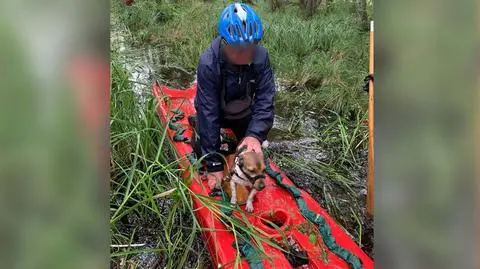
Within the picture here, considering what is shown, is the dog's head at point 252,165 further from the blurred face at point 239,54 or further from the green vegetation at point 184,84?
the blurred face at point 239,54

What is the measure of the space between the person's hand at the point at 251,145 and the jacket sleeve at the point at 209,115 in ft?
0.83

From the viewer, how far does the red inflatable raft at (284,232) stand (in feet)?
9.61

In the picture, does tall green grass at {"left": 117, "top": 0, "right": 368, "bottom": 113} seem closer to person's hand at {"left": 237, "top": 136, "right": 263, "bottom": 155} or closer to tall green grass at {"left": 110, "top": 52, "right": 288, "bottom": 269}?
person's hand at {"left": 237, "top": 136, "right": 263, "bottom": 155}

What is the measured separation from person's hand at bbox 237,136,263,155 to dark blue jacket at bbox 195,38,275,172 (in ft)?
0.24

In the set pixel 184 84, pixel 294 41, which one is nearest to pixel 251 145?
pixel 184 84

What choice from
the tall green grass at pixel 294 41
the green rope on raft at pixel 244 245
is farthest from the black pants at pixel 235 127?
the tall green grass at pixel 294 41

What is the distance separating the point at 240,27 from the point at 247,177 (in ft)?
2.78

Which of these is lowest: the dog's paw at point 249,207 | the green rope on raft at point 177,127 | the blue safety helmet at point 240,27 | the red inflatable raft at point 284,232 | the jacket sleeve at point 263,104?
the red inflatable raft at point 284,232

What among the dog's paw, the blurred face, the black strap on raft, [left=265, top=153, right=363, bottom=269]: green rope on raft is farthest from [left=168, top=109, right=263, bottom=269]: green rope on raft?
the blurred face

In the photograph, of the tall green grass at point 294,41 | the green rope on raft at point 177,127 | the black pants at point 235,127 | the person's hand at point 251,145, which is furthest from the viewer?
the tall green grass at point 294,41

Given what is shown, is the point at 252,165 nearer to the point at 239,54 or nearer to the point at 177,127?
the point at 239,54

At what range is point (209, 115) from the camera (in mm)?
3543

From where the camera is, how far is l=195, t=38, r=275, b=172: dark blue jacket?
346 centimetres
